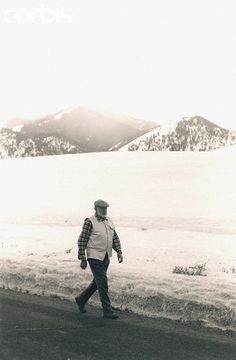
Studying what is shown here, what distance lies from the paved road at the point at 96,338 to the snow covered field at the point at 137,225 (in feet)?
3.16

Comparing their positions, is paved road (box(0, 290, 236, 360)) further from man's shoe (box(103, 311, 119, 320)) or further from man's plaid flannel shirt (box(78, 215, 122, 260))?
man's plaid flannel shirt (box(78, 215, 122, 260))

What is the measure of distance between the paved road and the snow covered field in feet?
3.16

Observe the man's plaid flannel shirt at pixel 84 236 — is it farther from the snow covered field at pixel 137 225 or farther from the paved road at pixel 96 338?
the snow covered field at pixel 137 225

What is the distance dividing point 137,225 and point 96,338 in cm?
2278

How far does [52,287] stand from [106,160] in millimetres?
53053

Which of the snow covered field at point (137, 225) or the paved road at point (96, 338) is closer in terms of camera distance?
the paved road at point (96, 338)

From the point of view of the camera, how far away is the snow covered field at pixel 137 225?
10766mm

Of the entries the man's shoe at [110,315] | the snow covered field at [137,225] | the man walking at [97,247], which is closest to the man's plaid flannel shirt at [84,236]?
the man walking at [97,247]

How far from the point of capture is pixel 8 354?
678 cm

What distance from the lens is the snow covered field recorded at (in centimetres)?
1077

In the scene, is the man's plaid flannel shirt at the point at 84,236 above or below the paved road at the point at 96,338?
above

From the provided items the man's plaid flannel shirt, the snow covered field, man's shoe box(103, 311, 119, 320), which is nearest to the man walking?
the man's plaid flannel shirt

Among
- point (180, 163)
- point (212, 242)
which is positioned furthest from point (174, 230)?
point (180, 163)

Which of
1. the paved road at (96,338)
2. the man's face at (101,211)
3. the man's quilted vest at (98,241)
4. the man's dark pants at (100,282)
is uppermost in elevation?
the man's face at (101,211)
